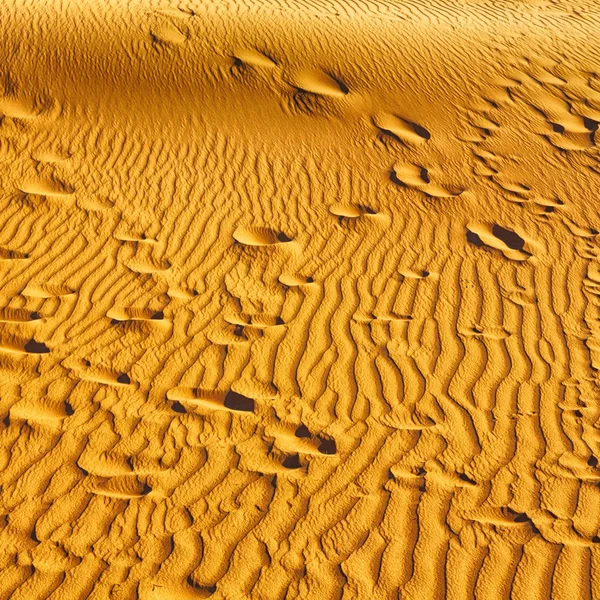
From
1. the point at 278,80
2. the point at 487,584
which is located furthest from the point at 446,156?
the point at 487,584

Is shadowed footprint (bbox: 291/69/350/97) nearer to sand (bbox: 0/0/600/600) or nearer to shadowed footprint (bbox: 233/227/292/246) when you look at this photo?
sand (bbox: 0/0/600/600)

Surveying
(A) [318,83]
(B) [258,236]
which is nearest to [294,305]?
(B) [258,236]

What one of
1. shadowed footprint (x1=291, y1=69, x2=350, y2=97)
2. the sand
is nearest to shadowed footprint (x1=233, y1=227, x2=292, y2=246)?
the sand

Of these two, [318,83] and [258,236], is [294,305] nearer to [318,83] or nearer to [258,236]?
[258,236]

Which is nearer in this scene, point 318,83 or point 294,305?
point 294,305

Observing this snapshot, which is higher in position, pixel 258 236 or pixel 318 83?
pixel 318 83

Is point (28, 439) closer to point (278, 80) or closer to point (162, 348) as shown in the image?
point (162, 348)

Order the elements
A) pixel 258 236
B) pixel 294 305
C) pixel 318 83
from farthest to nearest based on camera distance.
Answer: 1. pixel 318 83
2. pixel 258 236
3. pixel 294 305

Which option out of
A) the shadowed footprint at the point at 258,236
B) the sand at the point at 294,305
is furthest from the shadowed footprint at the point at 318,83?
the shadowed footprint at the point at 258,236

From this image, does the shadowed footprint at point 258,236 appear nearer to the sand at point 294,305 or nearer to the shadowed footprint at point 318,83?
the sand at point 294,305
